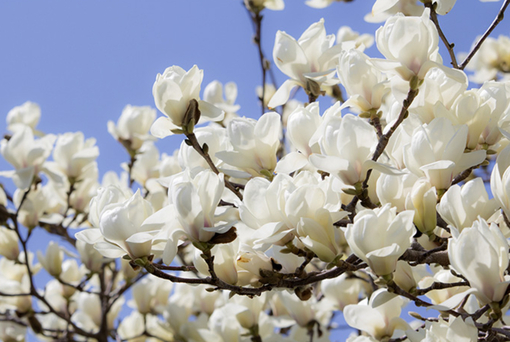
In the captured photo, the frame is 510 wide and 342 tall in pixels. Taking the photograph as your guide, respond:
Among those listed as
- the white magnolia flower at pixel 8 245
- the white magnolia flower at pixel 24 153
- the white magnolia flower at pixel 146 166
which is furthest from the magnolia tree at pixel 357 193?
the white magnolia flower at pixel 8 245

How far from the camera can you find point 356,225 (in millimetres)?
703

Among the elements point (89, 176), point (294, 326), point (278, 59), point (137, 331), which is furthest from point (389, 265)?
point (137, 331)

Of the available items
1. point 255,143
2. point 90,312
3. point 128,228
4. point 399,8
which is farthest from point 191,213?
point 90,312

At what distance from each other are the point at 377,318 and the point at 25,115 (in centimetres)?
175

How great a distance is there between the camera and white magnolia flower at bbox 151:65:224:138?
981 millimetres

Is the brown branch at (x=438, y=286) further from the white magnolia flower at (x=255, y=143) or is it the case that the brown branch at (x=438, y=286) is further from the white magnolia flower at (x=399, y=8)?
the white magnolia flower at (x=399, y=8)

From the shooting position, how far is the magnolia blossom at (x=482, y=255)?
0.64 meters

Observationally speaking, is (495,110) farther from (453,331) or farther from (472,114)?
(453,331)

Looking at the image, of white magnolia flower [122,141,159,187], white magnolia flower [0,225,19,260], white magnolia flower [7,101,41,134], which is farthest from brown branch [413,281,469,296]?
white magnolia flower [7,101,41,134]

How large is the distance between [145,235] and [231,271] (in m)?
0.19

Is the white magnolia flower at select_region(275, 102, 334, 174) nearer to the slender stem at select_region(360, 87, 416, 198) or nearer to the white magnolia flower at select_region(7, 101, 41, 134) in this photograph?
the slender stem at select_region(360, 87, 416, 198)

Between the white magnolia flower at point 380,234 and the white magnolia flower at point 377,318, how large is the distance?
0.32 m

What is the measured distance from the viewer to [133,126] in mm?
1914

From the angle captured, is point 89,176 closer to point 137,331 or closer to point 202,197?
point 137,331
